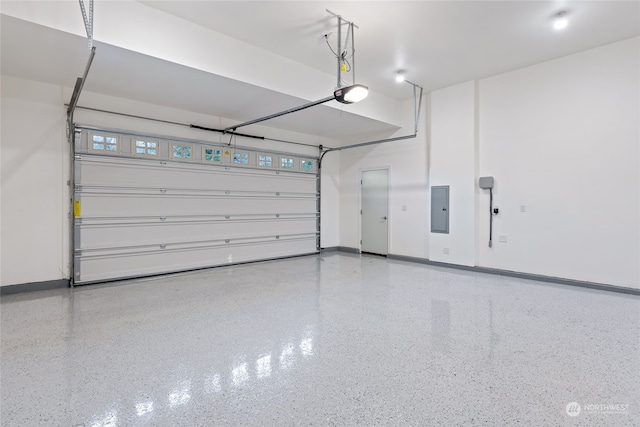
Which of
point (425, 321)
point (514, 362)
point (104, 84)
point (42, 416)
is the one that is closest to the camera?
point (42, 416)

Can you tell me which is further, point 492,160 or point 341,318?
point 492,160

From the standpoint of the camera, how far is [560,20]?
12.1 ft

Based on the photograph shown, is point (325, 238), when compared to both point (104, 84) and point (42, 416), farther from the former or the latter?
point (42, 416)

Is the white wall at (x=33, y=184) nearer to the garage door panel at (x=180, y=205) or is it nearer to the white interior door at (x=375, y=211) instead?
the garage door panel at (x=180, y=205)

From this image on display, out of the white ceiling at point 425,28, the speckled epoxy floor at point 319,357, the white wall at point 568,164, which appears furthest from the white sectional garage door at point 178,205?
the white wall at point 568,164

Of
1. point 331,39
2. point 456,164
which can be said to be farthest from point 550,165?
point 331,39

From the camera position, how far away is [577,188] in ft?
15.1

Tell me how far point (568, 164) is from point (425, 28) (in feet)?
9.68

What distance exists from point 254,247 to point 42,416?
4.82 metres

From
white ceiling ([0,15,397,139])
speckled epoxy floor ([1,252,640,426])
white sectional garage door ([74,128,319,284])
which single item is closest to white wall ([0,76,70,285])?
white sectional garage door ([74,128,319,284])

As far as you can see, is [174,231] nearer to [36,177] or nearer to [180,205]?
[180,205]

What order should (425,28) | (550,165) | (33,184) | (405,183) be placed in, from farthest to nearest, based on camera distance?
(405,183), (550,165), (33,184), (425,28)

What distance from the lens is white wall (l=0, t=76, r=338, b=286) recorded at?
411 centimetres

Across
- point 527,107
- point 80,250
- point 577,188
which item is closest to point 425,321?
point 577,188
